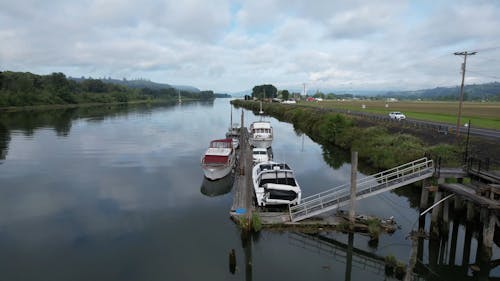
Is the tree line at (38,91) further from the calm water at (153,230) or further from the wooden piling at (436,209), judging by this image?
the wooden piling at (436,209)

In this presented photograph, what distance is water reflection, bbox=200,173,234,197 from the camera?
27914 millimetres

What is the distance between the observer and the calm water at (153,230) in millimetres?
16141

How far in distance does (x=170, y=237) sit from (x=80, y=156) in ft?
92.8

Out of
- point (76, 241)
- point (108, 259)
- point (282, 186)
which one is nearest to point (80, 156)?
point (76, 241)

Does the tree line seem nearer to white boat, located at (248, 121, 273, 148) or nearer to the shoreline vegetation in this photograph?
the shoreline vegetation

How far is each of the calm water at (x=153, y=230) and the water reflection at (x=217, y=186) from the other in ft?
0.32

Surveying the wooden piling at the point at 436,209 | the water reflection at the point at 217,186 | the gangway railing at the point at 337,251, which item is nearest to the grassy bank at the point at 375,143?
the wooden piling at the point at 436,209

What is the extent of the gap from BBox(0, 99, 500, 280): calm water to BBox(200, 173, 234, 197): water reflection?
10 centimetres

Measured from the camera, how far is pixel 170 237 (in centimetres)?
1948

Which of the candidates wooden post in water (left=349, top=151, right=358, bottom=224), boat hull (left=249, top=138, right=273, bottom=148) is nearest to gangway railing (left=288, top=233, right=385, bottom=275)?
wooden post in water (left=349, top=151, right=358, bottom=224)

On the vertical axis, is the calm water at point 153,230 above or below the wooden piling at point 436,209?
below

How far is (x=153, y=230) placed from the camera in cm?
2038

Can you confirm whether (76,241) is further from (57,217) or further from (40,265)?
(57,217)

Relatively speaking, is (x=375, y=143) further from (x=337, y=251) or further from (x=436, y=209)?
(x=337, y=251)
